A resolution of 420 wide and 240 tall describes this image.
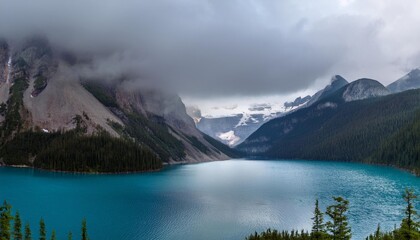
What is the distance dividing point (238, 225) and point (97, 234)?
97.7 feet

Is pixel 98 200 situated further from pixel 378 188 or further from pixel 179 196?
pixel 378 188

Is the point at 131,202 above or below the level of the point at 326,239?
below

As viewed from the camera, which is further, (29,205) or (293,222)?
(29,205)

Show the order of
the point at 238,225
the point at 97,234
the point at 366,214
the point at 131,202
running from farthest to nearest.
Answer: the point at 131,202 → the point at 366,214 → the point at 238,225 → the point at 97,234

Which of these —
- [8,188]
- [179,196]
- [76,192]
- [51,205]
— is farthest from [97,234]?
[8,188]

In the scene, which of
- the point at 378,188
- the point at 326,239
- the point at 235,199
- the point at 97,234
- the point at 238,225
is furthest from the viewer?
the point at 378,188

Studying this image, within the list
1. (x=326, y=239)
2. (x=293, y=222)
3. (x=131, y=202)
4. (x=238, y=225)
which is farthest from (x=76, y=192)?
(x=326, y=239)

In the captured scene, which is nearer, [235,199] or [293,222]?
[293,222]

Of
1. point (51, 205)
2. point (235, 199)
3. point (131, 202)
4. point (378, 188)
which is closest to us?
point (51, 205)

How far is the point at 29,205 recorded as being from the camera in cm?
10019

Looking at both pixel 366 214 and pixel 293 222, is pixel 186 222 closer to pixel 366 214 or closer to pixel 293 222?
pixel 293 222

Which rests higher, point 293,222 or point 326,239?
point 326,239

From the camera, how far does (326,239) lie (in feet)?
143

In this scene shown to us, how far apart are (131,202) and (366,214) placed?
64.0 m
